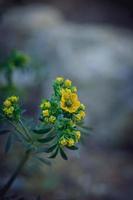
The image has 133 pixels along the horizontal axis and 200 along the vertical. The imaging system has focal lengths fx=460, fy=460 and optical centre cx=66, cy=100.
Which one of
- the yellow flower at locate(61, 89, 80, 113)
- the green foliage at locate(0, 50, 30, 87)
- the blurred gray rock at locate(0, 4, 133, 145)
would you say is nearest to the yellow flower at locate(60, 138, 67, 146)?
the yellow flower at locate(61, 89, 80, 113)

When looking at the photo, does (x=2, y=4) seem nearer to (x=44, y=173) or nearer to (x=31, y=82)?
(x=31, y=82)

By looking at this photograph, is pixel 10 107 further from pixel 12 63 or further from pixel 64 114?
pixel 12 63

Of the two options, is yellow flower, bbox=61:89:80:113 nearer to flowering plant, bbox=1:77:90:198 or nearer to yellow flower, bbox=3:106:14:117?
flowering plant, bbox=1:77:90:198

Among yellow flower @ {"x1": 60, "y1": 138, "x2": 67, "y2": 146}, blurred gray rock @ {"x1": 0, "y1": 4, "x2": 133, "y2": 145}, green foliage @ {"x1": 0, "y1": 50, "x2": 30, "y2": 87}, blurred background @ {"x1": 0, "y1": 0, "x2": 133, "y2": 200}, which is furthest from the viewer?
blurred gray rock @ {"x1": 0, "y1": 4, "x2": 133, "y2": 145}

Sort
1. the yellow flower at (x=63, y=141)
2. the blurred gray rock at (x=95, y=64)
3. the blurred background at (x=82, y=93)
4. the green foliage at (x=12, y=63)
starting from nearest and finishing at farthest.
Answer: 1. the yellow flower at (x=63, y=141)
2. the green foliage at (x=12, y=63)
3. the blurred background at (x=82, y=93)
4. the blurred gray rock at (x=95, y=64)

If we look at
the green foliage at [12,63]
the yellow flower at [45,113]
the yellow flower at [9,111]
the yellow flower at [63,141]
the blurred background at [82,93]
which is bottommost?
the yellow flower at [63,141]

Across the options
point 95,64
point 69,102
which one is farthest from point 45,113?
point 95,64

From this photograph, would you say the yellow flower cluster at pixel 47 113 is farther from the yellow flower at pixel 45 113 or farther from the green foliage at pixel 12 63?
the green foliage at pixel 12 63

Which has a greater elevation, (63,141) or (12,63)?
(12,63)

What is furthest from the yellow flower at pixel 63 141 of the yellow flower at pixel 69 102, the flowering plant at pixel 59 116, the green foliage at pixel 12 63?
the green foliage at pixel 12 63
